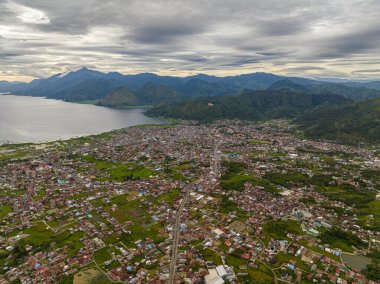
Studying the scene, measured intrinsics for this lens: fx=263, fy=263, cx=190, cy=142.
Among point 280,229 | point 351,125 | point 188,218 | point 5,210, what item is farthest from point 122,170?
point 351,125

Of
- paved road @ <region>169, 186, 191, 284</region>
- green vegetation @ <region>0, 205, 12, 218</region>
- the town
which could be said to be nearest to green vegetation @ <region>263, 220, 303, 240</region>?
the town

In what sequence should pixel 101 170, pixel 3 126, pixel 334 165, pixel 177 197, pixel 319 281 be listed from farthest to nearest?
1. pixel 3 126
2. pixel 334 165
3. pixel 101 170
4. pixel 177 197
5. pixel 319 281

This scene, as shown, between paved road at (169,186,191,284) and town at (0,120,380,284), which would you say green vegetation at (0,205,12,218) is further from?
paved road at (169,186,191,284)

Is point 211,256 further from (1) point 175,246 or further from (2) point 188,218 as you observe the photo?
(2) point 188,218

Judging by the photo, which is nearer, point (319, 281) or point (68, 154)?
point (319, 281)

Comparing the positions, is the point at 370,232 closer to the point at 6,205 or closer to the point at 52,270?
the point at 52,270

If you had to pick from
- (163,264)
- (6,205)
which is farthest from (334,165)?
(6,205)

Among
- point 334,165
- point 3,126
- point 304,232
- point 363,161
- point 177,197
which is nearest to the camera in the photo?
point 304,232
